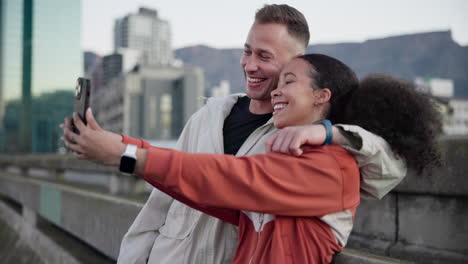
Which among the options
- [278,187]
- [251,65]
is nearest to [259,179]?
[278,187]

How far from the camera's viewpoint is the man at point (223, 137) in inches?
99.4

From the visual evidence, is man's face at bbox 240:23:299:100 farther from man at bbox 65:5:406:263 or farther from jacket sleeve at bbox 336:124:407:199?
jacket sleeve at bbox 336:124:407:199

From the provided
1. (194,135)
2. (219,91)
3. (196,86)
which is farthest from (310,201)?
(219,91)

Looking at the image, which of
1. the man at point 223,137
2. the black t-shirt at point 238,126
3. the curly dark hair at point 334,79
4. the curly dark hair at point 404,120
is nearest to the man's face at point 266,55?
the man at point 223,137

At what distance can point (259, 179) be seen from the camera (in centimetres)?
182

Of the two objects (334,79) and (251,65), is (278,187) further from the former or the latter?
(251,65)

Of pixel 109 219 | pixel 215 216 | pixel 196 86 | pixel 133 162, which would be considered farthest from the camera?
pixel 196 86

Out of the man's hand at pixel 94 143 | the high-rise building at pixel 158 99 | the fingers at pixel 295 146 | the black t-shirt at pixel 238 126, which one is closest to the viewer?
the man's hand at pixel 94 143

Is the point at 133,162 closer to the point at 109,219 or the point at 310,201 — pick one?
the point at 310,201

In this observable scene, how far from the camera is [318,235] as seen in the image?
76.6 inches

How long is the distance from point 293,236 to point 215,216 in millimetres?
589

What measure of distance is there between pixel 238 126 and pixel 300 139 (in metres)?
1.02

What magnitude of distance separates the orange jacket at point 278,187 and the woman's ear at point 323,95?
0.33 metres

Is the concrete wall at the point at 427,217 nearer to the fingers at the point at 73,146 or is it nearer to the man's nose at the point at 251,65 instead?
the man's nose at the point at 251,65
